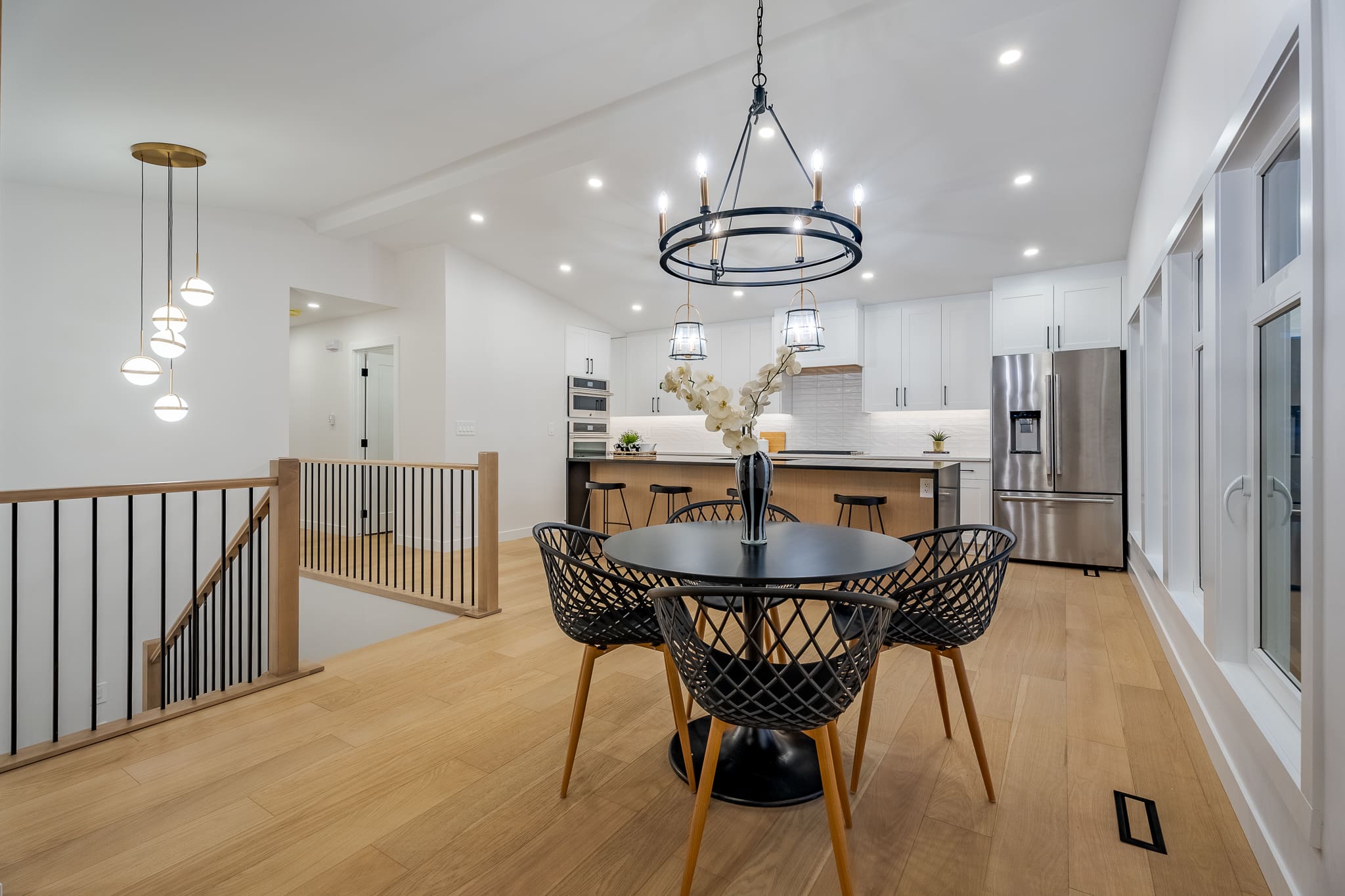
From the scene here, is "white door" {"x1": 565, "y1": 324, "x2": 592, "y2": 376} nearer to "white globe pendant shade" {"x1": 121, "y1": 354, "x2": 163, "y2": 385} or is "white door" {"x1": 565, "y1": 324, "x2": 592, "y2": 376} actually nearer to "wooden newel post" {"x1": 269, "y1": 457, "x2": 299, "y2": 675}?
"white globe pendant shade" {"x1": 121, "y1": 354, "x2": 163, "y2": 385}

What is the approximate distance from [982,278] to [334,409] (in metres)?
7.02

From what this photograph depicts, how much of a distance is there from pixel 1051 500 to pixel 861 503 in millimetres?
1940

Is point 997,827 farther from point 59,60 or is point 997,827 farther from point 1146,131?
point 59,60

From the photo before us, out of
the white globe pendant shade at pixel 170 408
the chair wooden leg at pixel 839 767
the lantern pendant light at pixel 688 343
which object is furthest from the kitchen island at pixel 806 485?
the white globe pendant shade at pixel 170 408

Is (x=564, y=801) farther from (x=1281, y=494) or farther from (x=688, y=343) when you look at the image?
(x=688, y=343)

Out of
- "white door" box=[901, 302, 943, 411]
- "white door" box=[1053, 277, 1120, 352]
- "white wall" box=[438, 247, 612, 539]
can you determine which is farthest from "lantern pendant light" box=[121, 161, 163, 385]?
"white door" box=[1053, 277, 1120, 352]

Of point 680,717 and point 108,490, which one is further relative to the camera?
point 108,490

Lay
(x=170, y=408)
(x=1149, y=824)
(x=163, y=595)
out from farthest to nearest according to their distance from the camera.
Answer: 1. (x=170, y=408)
2. (x=163, y=595)
3. (x=1149, y=824)

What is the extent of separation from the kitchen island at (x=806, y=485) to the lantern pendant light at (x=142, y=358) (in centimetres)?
311

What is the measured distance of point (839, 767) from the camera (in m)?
1.58

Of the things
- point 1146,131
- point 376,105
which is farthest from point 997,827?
point 376,105

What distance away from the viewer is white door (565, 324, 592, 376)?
7.25m

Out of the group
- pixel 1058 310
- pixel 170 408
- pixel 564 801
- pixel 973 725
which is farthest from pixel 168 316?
pixel 1058 310

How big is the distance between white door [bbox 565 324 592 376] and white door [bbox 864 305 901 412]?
3246 mm
